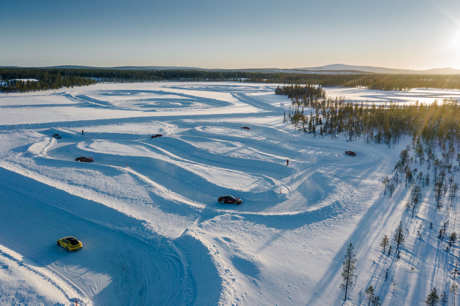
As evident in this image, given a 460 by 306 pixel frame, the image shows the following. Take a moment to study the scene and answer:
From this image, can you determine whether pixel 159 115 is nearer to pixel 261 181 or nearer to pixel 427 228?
pixel 261 181

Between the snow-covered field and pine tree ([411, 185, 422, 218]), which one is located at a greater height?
pine tree ([411, 185, 422, 218])

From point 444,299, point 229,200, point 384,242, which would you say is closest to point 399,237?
point 384,242

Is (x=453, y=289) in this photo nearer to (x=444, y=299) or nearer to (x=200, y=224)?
(x=444, y=299)

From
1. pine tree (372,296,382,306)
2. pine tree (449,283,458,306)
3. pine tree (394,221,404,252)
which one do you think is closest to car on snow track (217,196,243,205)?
pine tree (394,221,404,252)

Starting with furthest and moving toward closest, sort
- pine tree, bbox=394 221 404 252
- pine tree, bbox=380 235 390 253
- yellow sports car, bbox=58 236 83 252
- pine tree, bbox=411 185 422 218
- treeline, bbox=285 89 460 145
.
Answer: treeline, bbox=285 89 460 145 < pine tree, bbox=411 185 422 218 < pine tree, bbox=394 221 404 252 < yellow sports car, bbox=58 236 83 252 < pine tree, bbox=380 235 390 253

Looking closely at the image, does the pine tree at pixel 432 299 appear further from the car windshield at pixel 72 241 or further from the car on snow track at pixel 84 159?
the car on snow track at pixel 84 159

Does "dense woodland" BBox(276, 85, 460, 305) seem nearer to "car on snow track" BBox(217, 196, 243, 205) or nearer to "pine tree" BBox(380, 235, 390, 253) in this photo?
A: "pine tree" BBox(380, 235, 390, 253)
